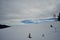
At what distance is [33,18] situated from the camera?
1.60 metres

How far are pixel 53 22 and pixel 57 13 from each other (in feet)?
0.48

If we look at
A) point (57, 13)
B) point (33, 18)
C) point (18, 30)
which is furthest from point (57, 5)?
point (18, 30)

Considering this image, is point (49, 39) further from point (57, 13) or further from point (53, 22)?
point (57, 13)

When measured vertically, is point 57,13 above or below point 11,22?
above

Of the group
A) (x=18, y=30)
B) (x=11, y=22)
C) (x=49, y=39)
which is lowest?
(x=49, y=39)

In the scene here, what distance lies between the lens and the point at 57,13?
1.64 meters

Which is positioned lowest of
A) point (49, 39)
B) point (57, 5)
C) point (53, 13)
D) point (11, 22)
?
point (49, 39)

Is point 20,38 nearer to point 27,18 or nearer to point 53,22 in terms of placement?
point 27,18

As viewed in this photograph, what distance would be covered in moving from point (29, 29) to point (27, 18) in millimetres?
160

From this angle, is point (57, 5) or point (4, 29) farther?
point (57, 5)

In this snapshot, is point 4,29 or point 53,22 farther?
point 53,22

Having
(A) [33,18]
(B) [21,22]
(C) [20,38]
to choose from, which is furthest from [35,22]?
(C) [20,38]

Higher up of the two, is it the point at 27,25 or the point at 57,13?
the point at 57,13

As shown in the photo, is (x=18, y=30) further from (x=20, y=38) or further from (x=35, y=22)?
(x=35, y=22)
